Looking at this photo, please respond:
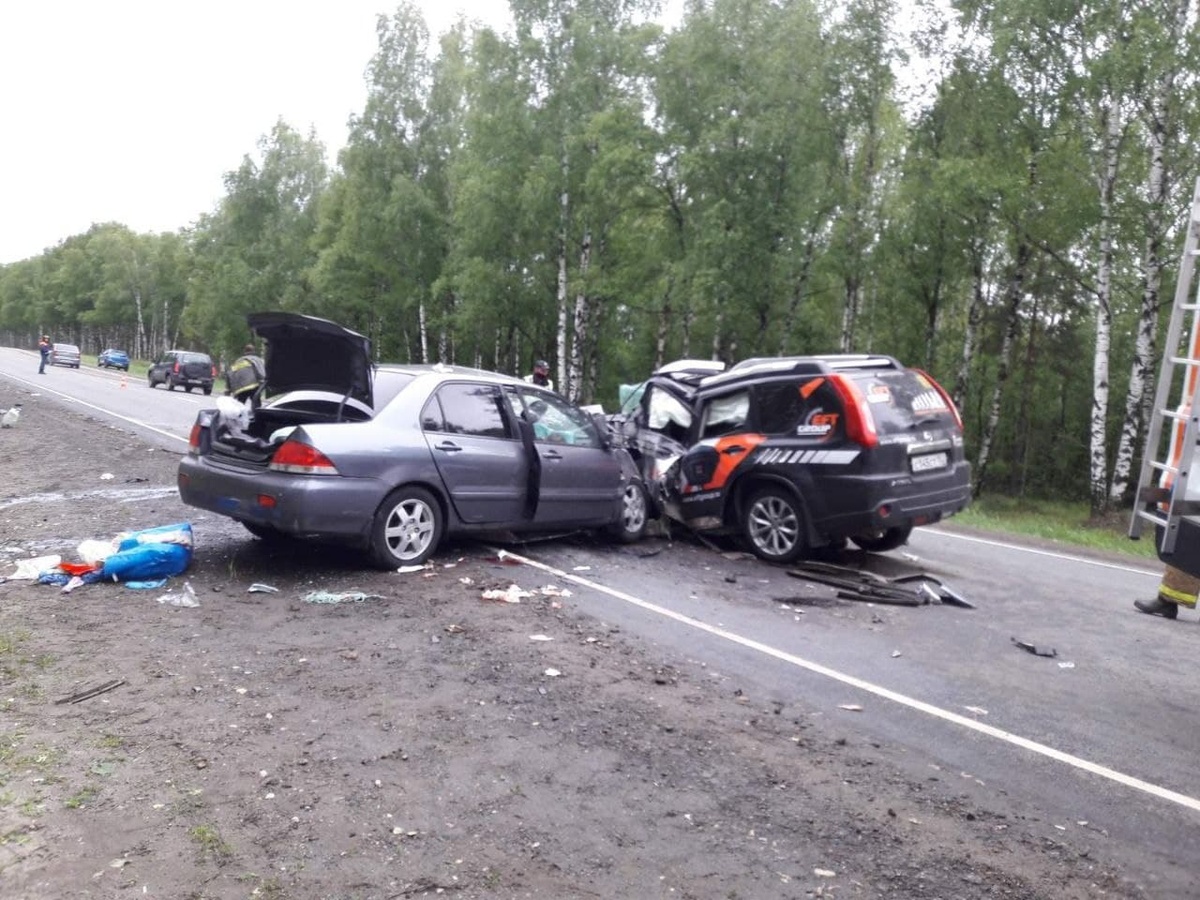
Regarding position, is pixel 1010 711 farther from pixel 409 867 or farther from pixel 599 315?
pixel 599 315

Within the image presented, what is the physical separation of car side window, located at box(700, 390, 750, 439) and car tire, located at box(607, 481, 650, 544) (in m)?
0.90

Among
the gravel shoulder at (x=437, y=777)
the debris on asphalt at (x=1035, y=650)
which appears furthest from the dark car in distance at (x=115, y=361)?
the debris on asphalt at (x=1035, y=650)

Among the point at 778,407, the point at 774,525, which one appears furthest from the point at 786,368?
the point at 774,525

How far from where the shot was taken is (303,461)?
7.20 m

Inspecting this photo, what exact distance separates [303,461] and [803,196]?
22594 millimetres

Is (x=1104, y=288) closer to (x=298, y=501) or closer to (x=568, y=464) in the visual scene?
(x=568, y=464)

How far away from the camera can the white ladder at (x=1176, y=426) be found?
15.2ft

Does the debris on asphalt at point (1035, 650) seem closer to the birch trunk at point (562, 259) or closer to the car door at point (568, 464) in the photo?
the car door at point (568, 464)

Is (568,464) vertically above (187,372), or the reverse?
(568,464)

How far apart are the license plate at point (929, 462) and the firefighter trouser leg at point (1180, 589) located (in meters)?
3.40

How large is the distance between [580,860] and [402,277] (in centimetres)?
3969

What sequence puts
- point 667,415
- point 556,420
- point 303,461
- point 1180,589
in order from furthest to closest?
point 667,415, point 556,420, point 303,461, point 1180,589

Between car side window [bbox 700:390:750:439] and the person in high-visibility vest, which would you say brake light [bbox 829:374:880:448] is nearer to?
car side window [bbox 700:390:750:439]

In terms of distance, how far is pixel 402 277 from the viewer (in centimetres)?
4134
